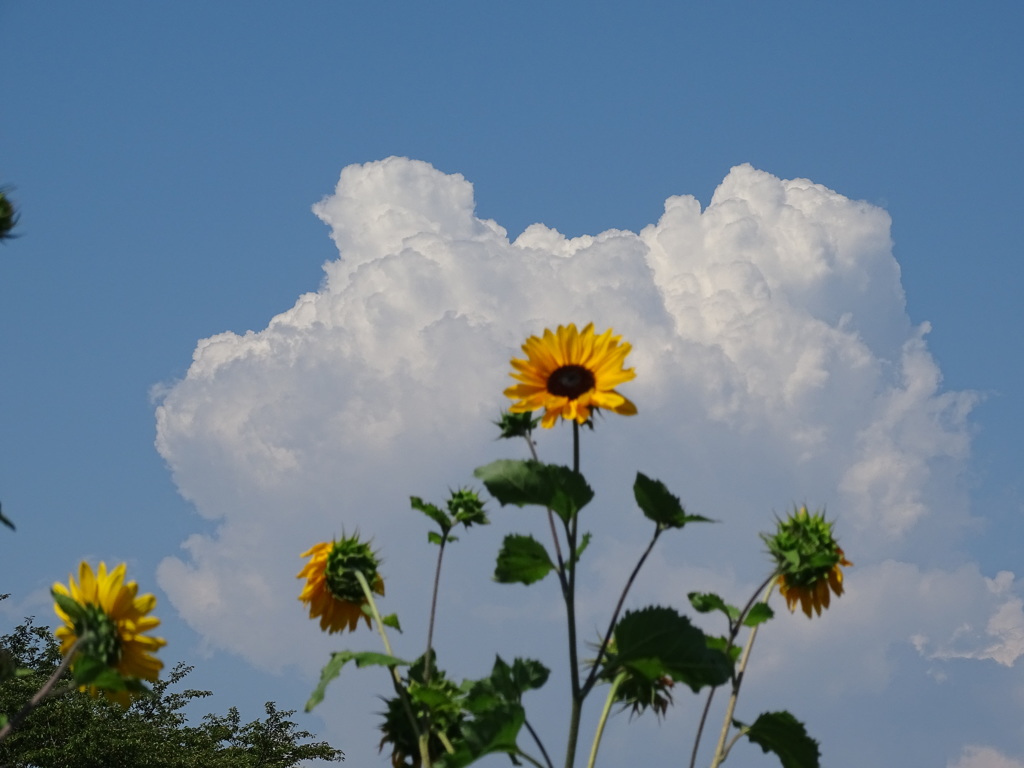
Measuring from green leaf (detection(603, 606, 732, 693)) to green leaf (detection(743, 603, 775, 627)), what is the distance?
31 cm

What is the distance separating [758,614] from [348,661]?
139cm

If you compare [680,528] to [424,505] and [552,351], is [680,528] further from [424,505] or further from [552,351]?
[424,505]

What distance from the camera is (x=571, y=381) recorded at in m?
3.84

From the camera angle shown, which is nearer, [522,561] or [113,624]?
[113,624]

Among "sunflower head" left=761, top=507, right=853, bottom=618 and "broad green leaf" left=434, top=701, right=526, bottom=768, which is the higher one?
"sunflower head" left=761, top=507, right=853, bottom=618

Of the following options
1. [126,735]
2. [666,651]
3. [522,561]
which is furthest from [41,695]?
[126,735]

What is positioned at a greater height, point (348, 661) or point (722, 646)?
point (722, 646)

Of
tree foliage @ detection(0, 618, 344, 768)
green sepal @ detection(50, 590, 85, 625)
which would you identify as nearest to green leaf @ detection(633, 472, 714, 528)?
green sepal @ detection(50, 590, 85, 625)

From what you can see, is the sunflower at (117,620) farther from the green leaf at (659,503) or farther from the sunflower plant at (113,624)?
the green leaf at (659,503)

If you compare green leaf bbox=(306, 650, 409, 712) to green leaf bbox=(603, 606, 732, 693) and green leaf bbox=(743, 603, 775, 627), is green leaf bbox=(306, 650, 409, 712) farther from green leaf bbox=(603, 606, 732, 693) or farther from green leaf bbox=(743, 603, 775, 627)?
green leaf bbox=(743, 603, 775, 627)

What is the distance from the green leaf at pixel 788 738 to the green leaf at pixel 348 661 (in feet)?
4.11

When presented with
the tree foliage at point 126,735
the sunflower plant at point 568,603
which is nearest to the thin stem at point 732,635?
the sunflower plant at point 568,603

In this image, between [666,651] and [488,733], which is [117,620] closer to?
[488,733]

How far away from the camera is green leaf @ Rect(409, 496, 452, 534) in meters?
4.34
